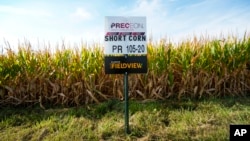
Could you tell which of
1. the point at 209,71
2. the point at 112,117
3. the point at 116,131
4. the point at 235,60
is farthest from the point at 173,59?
the point at 116,131

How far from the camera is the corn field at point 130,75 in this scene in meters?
9.22

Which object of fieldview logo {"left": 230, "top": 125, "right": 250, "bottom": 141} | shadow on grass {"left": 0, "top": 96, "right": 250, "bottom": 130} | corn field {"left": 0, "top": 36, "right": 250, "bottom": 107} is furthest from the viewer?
corn field {"left": 0, "top": 36, "right": 250, "bottom": 107}

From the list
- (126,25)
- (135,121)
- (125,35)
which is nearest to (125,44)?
(125,35)

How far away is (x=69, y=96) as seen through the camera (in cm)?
941

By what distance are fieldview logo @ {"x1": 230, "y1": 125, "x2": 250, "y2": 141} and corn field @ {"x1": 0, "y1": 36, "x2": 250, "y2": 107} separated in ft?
8.85

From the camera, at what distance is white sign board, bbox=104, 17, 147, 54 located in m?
6.40

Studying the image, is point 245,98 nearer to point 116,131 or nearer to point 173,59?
point 173,59

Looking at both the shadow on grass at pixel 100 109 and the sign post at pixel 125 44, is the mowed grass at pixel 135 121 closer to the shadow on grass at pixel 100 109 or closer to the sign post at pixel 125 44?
the shadow on grass at pixel 100 109

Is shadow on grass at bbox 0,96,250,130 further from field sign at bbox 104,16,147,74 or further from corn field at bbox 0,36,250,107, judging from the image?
field sign at bbox 104,16,147,74

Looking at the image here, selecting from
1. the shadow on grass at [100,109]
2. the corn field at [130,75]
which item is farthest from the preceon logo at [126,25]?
the corn field at [130,75]

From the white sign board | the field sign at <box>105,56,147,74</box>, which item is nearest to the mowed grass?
the field sign at <box>105,56,147,74</box>

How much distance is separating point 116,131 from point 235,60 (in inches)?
183

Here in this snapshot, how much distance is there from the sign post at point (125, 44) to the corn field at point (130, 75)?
2597mm

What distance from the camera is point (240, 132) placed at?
6273 mm
